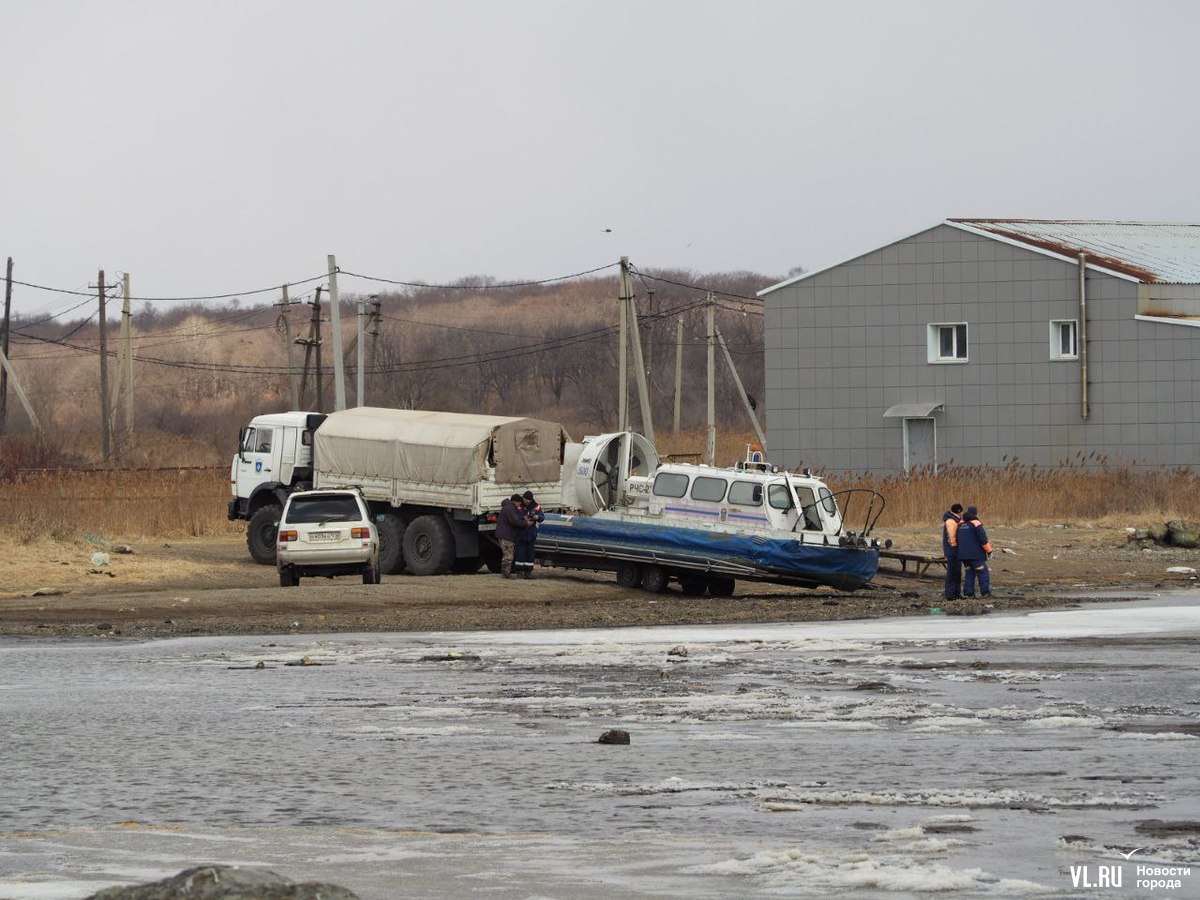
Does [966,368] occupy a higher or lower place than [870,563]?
higher

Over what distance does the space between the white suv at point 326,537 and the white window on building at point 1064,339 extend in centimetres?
2702

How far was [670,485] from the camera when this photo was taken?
106 ft

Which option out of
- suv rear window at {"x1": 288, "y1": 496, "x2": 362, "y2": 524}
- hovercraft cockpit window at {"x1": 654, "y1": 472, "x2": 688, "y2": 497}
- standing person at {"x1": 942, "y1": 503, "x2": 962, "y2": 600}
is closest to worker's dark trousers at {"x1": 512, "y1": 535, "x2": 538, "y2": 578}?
hovercraft cockpit window at {"x1": 654, "y1": 472, "x2": 688, "y2": 497}

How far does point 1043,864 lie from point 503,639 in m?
14.6

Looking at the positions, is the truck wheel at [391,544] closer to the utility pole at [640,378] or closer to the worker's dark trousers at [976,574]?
the worker's dark trousers at [976,574]

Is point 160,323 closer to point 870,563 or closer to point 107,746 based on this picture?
point 870,563

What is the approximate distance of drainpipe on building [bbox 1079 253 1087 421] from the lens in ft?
170

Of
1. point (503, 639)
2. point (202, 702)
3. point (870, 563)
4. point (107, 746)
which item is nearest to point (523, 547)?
point (870, 563)

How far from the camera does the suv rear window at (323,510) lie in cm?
3134

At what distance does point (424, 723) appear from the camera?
13.5 meters

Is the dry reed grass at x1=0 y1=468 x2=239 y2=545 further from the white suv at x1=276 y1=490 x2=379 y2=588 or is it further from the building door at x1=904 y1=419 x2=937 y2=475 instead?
the building door at x1=904 y1=419 x2=937 y2=475

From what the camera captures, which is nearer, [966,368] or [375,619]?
[375,619]

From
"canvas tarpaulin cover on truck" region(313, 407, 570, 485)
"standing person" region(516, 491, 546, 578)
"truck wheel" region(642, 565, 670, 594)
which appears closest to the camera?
"truck wheel" region(642, 565, 670, 594)

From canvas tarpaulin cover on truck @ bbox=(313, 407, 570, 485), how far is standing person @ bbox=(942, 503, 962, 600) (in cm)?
886
